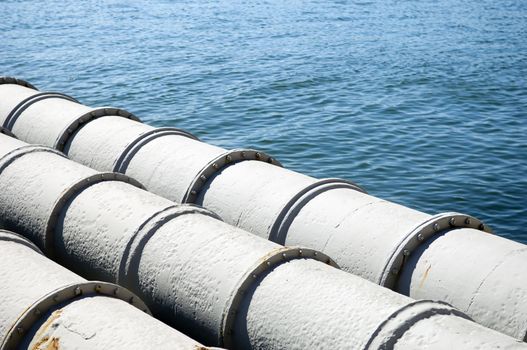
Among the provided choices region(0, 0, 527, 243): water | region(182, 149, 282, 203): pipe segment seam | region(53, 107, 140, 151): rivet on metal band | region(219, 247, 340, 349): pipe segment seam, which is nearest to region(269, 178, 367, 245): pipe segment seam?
region(182, 149, 282, 203): pipe segment seam

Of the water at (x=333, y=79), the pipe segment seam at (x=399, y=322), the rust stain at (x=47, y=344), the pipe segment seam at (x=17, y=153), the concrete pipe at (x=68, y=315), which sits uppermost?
the pipe segment seam at (x=17, y=153)

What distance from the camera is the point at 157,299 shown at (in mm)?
7777

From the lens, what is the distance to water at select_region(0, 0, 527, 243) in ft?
64.4

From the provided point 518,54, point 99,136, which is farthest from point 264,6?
point 99,136

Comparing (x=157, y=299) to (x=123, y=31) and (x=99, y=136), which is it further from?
(x=123, y=31)

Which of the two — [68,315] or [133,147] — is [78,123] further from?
[68,315]

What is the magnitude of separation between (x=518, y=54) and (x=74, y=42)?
18.1m

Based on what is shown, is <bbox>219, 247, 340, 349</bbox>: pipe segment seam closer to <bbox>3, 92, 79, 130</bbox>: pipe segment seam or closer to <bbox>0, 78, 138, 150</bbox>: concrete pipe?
<bbox>0, 78, 138, 150</bbox>: concrete pipe

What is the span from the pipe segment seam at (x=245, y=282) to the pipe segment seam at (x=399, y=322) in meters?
1.32

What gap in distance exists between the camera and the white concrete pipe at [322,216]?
296 inches

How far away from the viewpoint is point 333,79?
27.8m

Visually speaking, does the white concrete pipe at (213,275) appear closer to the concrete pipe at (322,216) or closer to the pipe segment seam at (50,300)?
the pipe segment seam at (50,300)

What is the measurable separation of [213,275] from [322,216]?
2.00 metres

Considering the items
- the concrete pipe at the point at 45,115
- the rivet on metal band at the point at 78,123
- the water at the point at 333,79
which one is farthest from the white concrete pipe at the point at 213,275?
the water at the point at 333,79
